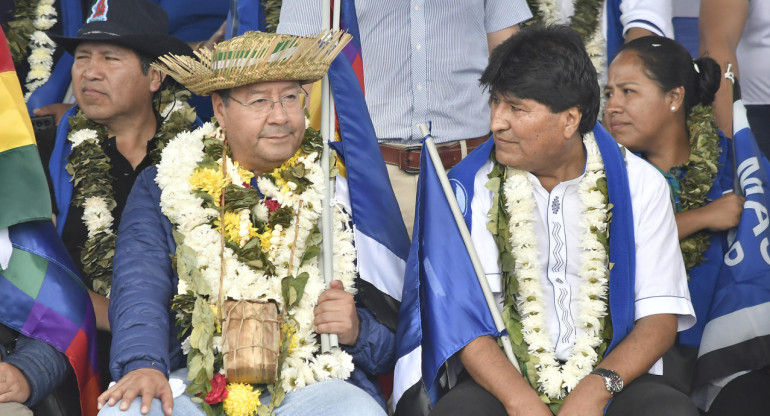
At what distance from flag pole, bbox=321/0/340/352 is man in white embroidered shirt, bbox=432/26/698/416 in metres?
0.53

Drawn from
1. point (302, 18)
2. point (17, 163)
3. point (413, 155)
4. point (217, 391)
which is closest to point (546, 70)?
point (413, 155)

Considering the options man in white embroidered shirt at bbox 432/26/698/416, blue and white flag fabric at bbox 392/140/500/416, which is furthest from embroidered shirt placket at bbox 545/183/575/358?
blue and white flag fabric at bbox 392/140/500/416

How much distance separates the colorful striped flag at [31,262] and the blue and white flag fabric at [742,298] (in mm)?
Result: 2417

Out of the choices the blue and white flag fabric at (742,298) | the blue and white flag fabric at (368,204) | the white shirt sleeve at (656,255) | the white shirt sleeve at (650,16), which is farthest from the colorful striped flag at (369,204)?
the white shirt sleeve at (650,16)

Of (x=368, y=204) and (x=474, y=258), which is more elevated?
(x=368, y=204)

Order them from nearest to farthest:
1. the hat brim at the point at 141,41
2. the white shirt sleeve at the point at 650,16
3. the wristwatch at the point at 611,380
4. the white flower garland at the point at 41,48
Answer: the wristwatch at the point at 611,380 → the hat brim at the point at 141,41 → the white shirt sleeve at the point at 650,16 → the white flower garland at the point at 41,48

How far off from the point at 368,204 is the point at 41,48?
95.1 inches

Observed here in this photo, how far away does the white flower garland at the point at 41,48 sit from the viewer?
5.18m

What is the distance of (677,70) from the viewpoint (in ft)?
14.4

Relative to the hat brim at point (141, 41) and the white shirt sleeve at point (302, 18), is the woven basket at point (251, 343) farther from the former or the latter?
the hat brim at point (141, 41)

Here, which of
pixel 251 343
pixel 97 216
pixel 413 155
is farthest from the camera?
pixel 413 155

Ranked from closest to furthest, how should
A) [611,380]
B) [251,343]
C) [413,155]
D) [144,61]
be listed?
[251,343] < [611,380] < [413,155] < [144,61]

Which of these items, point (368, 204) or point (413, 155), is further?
point (413, 155)

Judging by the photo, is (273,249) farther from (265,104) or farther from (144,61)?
(144,61)
